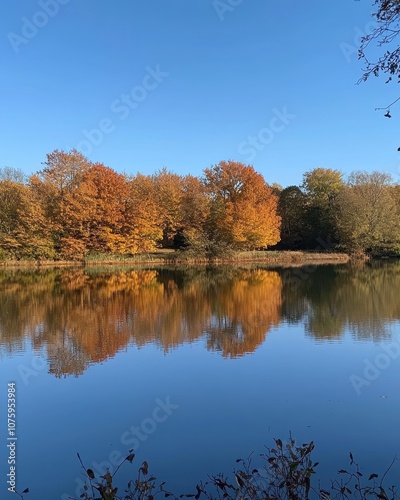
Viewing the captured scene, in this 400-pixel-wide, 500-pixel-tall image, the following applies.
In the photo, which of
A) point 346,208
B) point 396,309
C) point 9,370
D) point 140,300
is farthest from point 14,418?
point 346,208

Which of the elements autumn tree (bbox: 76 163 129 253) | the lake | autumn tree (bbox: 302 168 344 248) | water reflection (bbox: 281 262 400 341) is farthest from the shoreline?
the lake

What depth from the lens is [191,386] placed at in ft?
23.4

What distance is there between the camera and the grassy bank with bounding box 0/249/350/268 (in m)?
34.6

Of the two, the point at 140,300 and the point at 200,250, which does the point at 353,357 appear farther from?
the point at 200,250

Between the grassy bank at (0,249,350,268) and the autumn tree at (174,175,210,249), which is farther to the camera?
the autumn tree at (174,175,210,249)

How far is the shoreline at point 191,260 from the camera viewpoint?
34.3 meters

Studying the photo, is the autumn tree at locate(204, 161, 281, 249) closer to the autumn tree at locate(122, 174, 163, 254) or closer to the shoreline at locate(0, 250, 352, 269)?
the shoreline at locate(0, 250, 352, 269)

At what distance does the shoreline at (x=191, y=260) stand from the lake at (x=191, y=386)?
Result: 2008 centimetres
